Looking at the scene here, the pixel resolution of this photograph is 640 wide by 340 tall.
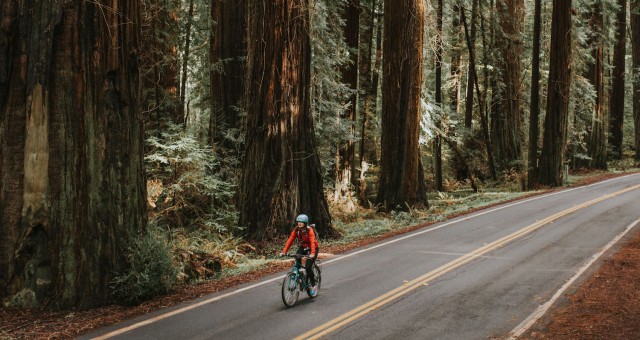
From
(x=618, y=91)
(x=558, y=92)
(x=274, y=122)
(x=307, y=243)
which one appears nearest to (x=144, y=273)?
(x=307, y=243)

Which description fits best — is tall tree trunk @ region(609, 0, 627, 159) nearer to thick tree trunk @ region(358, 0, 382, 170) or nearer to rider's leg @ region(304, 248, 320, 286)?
thick tree trunk @ region(358, 0, 382, 170)

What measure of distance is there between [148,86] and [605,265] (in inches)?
534

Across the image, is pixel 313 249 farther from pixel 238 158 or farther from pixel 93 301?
pixel 238 158

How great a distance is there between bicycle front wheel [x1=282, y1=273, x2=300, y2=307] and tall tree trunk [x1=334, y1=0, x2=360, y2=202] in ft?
41.0

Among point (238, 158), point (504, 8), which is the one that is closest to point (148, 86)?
point (238, 158)

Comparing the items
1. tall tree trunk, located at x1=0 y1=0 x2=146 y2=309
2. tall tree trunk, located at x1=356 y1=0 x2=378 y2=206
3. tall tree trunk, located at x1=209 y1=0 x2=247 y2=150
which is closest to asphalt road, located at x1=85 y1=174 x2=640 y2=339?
tall tree trunk, located at x1=0 y1=0 x2=146 y2=309

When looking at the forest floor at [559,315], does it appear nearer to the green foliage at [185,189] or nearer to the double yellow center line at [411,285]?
the double yellow center line at [411,285]

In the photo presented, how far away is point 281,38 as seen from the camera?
13859 millimetres

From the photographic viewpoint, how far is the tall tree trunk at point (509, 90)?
1195 inches

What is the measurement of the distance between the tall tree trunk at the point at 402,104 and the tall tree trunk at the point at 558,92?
1017 centimetres

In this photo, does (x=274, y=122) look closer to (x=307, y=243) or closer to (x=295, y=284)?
(x=307, y=243)

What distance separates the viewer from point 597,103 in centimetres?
3394

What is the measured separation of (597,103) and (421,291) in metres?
30.1

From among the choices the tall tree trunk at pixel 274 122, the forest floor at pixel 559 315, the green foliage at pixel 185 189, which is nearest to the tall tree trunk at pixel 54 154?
the forest floor at pixel 559 315
